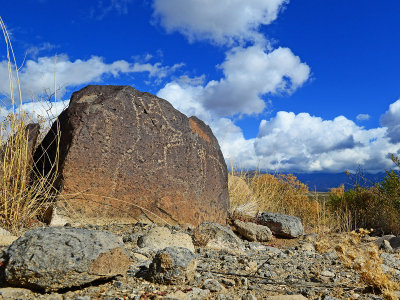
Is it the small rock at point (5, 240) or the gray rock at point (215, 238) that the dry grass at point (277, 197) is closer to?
the gray rock at point (215, 238)

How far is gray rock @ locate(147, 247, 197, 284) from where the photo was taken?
2426 millimetres

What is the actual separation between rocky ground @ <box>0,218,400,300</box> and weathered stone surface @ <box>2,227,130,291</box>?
3.4 inches

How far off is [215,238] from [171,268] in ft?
5.74

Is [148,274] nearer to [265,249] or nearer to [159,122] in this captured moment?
[265,249]

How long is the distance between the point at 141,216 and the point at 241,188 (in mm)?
3689

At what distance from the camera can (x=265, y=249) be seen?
432 cm

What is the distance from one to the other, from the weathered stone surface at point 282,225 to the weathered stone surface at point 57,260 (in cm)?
376

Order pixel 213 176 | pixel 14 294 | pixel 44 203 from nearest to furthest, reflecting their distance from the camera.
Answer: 1. pixel 14 294
2. pixel 44 203
3. pixel 213 176

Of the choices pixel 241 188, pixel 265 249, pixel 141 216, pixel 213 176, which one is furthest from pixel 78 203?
pixel 241 188

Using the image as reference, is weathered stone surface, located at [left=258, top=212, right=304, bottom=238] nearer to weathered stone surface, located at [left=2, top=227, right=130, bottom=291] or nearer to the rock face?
the rock face

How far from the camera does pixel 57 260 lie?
2221 millimetres

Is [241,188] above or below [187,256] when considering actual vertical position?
above

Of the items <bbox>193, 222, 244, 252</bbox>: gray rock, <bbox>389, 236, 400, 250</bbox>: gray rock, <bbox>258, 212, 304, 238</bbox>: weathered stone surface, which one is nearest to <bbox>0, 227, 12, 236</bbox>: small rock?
<bbox>193, 222, 244, 252</bbox>: gray rock

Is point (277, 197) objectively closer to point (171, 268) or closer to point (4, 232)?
point (4, 232)
